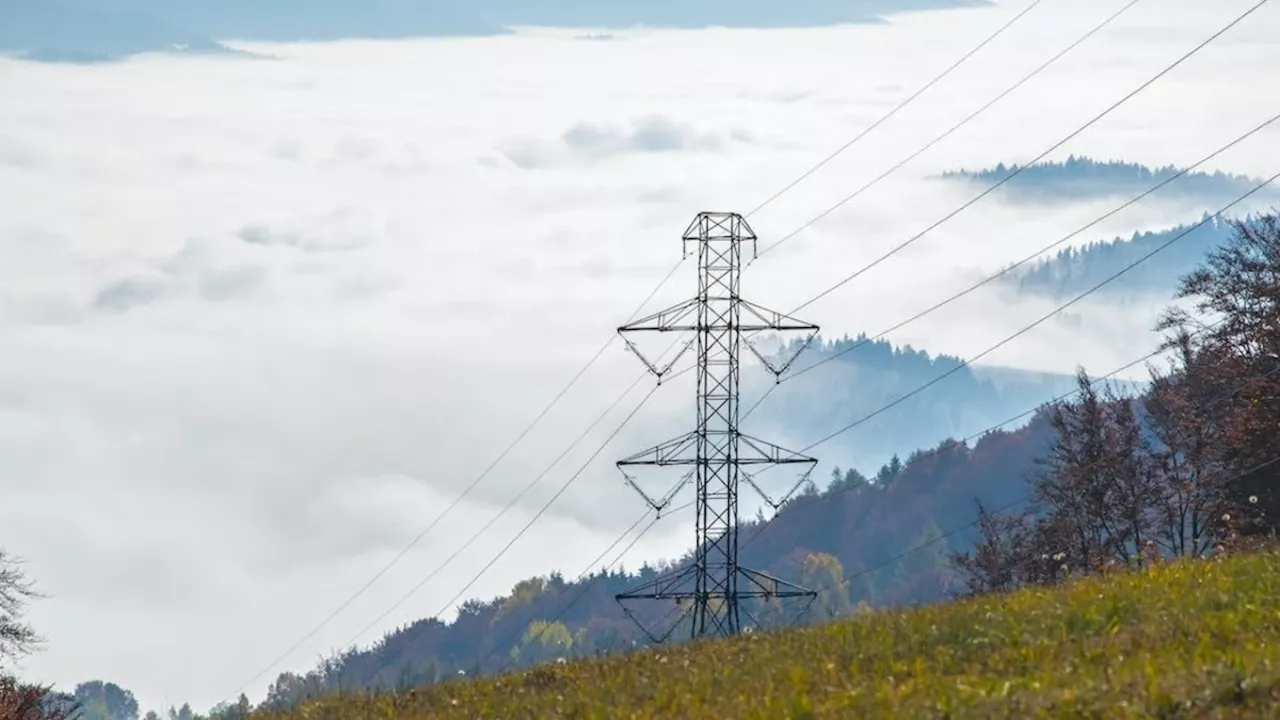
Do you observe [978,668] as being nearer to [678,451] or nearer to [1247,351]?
[678,451]

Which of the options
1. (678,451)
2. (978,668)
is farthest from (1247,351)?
(978,668)

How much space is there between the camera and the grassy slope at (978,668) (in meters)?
Result: 17.3

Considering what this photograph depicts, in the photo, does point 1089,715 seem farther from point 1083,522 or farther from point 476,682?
point 1083,522

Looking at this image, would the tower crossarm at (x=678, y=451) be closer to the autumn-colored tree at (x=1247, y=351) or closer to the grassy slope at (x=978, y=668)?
the autumn-colored tree at (x=1247, y=351)

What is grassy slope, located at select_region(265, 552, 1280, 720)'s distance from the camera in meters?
17.3

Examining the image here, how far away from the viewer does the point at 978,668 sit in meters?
19.5

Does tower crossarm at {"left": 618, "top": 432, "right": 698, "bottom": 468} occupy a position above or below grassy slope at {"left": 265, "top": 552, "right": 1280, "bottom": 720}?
above

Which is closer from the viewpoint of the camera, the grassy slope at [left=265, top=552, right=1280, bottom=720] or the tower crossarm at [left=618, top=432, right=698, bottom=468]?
the grassy slope at [left=265, top=552, right=1280, bottom=720]

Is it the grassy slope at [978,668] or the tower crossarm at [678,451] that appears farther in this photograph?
the tower crossarm at [678,451]

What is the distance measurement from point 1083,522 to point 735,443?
20.6 metres

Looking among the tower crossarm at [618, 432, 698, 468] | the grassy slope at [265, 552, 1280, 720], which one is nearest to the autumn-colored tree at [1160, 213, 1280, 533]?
the tower crossarm at [618, 432, 698, 468]

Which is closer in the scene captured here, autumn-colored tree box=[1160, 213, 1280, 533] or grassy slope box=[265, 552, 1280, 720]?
grassy slope box=[265, 552, 1280, 720]

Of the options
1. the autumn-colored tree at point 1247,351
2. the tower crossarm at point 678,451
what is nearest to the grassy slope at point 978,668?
the autumn-colored tree at point 1247,351

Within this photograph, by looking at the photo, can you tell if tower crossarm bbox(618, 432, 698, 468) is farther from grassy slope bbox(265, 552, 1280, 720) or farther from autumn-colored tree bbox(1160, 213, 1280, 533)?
grassy slope bbox(265, 552, 1280, 720)
